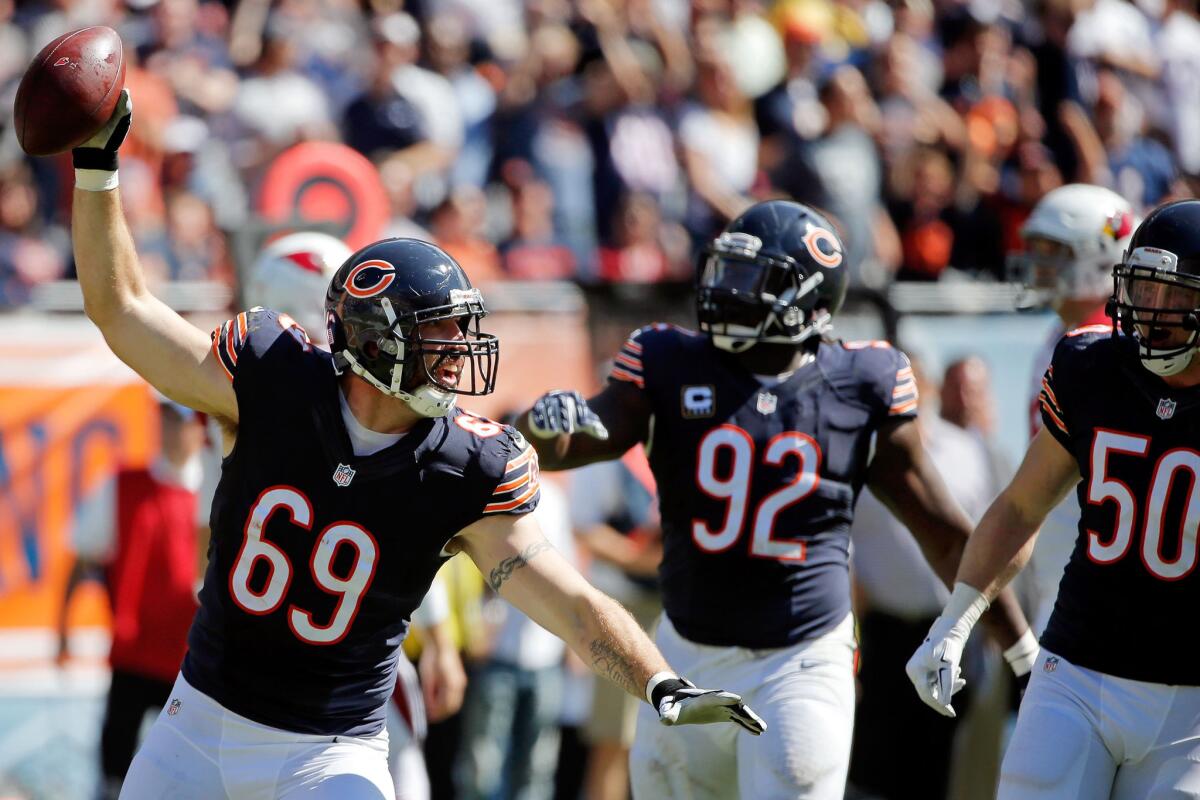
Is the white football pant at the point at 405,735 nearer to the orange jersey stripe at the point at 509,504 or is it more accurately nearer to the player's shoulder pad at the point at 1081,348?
the orange jersey stripe at the point at 509,504

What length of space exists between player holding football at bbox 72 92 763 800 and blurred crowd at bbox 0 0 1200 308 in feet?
14.8

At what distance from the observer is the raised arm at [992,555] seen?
414cm

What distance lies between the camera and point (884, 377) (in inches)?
184

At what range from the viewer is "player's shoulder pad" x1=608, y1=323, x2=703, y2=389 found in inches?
186

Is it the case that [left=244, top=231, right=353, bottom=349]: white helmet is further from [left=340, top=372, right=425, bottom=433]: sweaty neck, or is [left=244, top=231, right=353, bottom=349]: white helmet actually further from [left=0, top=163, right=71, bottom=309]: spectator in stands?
[left=0, top=163, right=71, bottom=309]: spectator in stands

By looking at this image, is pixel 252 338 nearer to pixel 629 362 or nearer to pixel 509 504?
pixel 509 504

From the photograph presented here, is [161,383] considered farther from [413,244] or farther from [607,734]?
[607,734]

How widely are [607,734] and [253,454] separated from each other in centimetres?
372

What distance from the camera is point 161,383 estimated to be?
12.2 ft

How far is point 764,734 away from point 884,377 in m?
1.08

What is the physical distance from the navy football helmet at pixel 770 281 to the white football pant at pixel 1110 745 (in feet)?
4.39

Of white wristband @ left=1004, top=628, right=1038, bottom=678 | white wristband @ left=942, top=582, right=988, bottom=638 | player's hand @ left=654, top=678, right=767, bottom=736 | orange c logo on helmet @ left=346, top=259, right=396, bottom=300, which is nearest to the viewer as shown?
player's hand @ left=654, top=678, right=767, bottom=736

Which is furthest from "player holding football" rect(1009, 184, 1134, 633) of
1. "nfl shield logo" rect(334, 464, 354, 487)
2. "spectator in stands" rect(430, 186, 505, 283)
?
"spectator in stands" rect(430, 186, 505, 283)

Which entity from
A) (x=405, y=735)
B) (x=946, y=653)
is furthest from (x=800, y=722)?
(x=405, y=735)
